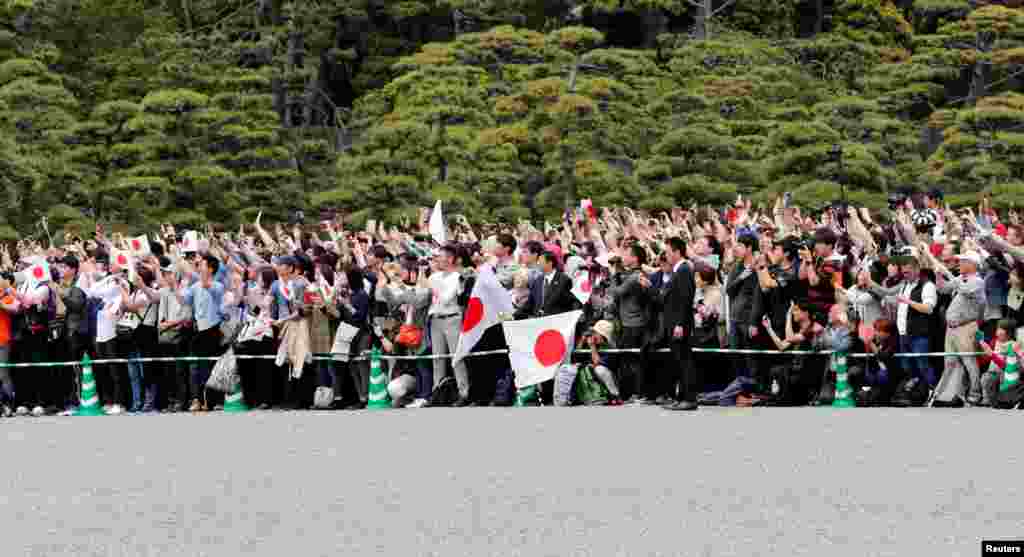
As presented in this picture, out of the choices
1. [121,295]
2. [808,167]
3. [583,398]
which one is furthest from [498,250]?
[808,167]

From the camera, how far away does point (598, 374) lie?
63.4ft

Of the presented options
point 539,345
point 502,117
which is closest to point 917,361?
point 539,345

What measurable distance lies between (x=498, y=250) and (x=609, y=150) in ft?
58.9

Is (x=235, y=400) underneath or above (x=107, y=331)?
underneath

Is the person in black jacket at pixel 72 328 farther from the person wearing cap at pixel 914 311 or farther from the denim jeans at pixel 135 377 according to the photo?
the person wearing cap at pixel 914 311

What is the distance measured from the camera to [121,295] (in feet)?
70.5

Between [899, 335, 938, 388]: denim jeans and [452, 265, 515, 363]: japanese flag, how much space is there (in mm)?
4267

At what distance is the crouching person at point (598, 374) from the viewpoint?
19312mm

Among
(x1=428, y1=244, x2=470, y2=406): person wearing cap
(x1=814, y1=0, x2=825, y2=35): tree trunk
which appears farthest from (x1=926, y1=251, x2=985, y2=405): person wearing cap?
(x1=814, y1=0, x2=825, y2=35): tree trunk

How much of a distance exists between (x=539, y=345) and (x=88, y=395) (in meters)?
5.77

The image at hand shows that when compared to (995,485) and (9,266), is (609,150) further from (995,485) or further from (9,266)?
(995,485)

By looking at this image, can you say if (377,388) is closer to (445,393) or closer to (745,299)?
(445,393)

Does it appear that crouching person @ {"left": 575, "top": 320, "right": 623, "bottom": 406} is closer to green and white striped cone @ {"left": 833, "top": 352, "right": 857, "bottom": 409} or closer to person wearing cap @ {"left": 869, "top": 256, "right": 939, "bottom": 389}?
green and white striped cone @ {"left": 833, "top": 352, "right": 857, "bottom": 409}
